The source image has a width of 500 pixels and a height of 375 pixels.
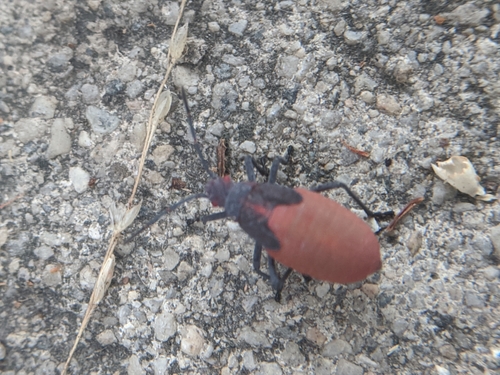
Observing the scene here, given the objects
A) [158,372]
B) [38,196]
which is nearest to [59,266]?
[38,196]

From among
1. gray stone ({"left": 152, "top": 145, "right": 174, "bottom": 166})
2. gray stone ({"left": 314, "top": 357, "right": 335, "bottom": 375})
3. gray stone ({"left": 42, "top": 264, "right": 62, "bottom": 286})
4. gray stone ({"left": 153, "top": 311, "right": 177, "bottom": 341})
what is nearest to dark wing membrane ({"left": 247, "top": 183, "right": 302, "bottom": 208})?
gray stone ({"left": 152, "top": 145, "right": 174, "bottom": 166})

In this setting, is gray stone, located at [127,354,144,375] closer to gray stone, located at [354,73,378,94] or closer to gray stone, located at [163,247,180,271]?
gray stone, located at [163,247,180,271]

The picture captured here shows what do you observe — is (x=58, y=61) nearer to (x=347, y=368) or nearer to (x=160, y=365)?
(x=160, y=365)

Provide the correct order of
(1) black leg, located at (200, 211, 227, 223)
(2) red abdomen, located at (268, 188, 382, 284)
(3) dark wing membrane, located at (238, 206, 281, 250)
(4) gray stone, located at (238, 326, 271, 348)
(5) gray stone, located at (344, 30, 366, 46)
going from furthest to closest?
(5) gray stone, located at (344, 30, 366, 46)
(1) black leg, located at (200, 211, 227, 223)
(4) gray stone, located at (238, 326, 271, 348)
(3) dark wing membrane, located at (238, 206, 281, 250)
(2) red abdomen, located at (268, 188, 382, 284)

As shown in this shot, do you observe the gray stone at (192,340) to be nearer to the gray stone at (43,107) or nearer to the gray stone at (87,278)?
the gray stone at (87,278)

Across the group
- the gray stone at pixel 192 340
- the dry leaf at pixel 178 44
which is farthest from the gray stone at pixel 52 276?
the dry leaf at pixel 178 44

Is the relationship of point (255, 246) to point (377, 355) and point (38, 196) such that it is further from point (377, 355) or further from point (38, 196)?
point (38, 196)
